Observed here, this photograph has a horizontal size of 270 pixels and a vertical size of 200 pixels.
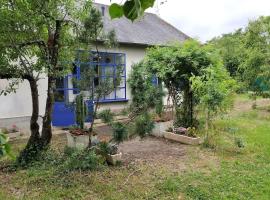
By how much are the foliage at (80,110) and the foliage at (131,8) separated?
7.01 m

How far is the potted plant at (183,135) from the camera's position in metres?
9.12

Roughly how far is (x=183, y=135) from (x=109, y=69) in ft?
8.86

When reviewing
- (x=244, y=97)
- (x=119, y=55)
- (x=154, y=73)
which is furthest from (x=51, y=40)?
(x=244, y=97)

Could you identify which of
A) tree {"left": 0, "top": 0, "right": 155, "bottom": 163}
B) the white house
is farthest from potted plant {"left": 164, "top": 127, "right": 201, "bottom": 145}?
tree {"left": 0, "top": 0, "right": 155, "bottom": 163}

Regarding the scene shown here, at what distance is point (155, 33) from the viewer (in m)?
17.6

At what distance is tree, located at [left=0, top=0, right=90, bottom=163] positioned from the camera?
628 centimetres

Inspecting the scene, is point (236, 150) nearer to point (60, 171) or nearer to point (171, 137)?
point (171, 137)

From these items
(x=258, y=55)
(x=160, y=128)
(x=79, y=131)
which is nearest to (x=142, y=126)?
(x=79, y=131)

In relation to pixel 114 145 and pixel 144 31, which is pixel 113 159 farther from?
pixel 144 31

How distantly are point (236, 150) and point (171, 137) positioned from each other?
199 centimetres

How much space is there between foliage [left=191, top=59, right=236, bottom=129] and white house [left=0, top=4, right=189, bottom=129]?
201 centimetres

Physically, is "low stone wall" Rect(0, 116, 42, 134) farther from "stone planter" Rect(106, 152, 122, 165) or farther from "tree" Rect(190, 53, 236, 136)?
"tree" Rect(190, 53, 236, 136)

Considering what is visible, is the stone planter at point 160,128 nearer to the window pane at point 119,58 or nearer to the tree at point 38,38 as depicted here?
the tree at point 38,38

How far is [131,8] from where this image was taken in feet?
2.98
